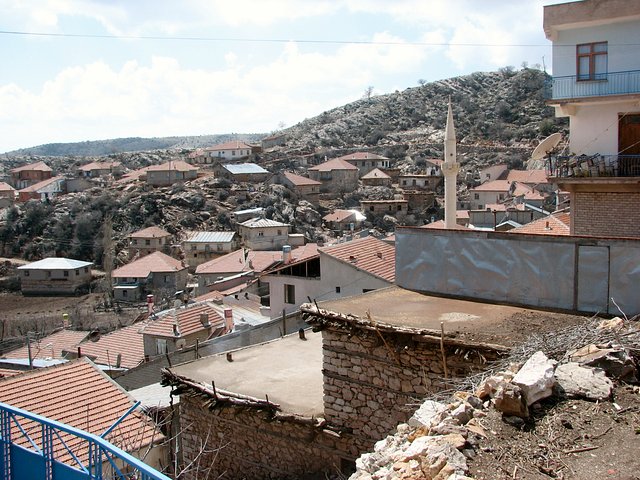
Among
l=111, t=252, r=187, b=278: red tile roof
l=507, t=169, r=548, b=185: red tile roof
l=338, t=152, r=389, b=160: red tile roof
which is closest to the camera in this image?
l=111, t=252, r=187, b=278: red tile roof

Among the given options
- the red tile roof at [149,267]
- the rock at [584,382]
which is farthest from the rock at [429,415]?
the red tile roof at [149,267]

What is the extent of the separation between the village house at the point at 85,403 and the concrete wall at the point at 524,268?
18.2 feet

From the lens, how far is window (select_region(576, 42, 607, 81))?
15953 mm

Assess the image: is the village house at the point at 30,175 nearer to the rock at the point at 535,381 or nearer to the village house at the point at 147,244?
the village house at the point at 147,244

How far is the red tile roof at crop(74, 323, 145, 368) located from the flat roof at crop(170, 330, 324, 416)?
1188 centimetres

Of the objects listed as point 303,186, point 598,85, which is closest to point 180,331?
point 598,85

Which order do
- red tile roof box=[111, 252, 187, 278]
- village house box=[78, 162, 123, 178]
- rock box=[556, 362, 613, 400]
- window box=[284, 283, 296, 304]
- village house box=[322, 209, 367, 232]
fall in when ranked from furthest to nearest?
1. village house box=[78, 162, 123, 178]
2. village house box=[322, 209, 367, 232]
3. red tile roof box=[111, 252, 187, 278]
4. window box=[284, 283, 296, 304]
5. rock box=[556, 362, 613, 400]

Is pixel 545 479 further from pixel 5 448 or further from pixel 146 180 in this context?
pixel 146 180

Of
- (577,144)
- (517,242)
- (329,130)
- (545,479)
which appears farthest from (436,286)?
(329,130)

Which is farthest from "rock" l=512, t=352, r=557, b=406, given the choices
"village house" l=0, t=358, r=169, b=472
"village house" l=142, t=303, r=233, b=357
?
"village house" l=142, t=303, r=233, b=357

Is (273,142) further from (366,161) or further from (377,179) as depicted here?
(377,179)

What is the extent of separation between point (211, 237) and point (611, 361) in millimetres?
60563

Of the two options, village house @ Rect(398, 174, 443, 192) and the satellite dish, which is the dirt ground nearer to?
the satellite dish

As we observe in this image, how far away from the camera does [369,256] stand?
1936 cm
